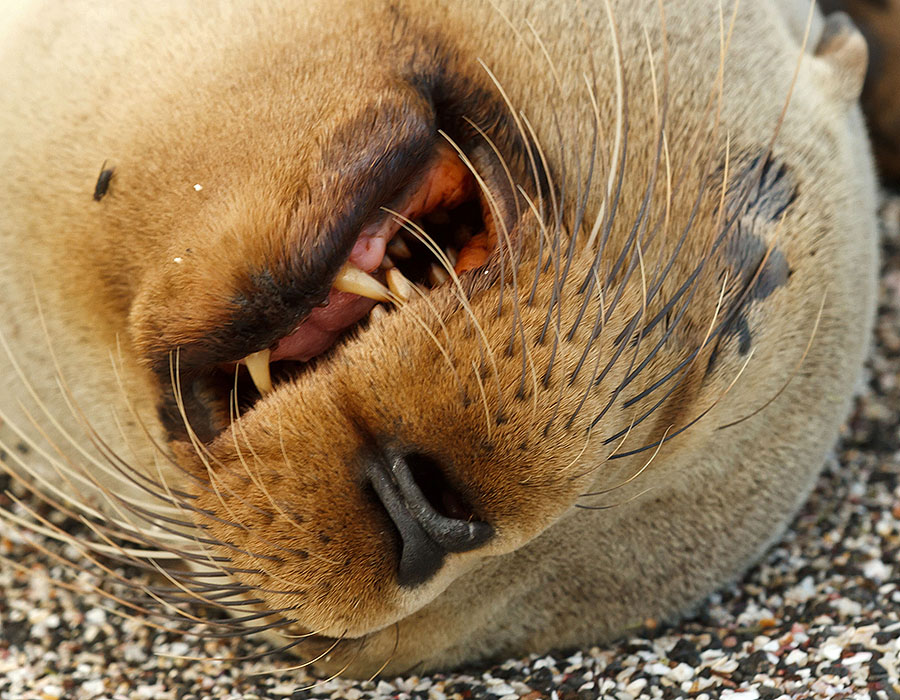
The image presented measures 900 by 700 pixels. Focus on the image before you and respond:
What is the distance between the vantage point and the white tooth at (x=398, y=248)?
1.79 meters

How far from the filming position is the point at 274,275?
63.6 inches

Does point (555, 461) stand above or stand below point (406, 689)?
above

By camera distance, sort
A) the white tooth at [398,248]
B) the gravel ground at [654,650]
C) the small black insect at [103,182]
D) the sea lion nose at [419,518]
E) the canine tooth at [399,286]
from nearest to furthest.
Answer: the sea lion nose at [419,518] < the canine tooth at [399,286] < the white tooth at [398,248] < the small black insect at [103,182] < the gravel ground at [654,650]

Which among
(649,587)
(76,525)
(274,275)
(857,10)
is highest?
(857,10)

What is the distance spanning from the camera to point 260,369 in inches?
69.4

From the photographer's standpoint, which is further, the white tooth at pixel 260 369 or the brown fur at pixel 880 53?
the brown fur at pixel 880 53

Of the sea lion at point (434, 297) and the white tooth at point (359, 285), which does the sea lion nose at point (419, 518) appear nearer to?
the sea lion at point (434, 297)

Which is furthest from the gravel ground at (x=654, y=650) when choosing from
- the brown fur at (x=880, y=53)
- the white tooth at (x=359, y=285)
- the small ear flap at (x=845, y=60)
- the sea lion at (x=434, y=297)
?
the brown fur at (x=880, y=53)

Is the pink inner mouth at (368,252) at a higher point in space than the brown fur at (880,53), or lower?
lower

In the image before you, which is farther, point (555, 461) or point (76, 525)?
point (76, 525)

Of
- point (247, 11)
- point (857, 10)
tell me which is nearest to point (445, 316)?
point (247, 11)

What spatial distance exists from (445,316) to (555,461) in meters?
0.29

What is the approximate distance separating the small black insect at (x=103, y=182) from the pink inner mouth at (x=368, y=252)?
477 mm

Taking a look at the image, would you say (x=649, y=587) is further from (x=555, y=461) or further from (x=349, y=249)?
(x=349, y=249)
